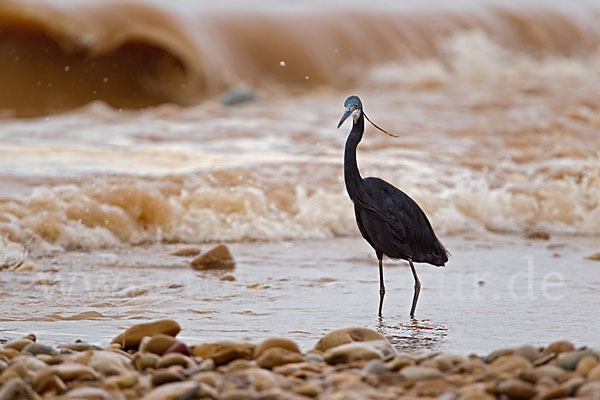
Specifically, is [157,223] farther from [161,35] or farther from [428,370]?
[161,35]

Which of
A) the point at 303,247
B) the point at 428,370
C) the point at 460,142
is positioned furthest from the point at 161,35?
the point at 428,370

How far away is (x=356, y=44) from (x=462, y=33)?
2405 mm

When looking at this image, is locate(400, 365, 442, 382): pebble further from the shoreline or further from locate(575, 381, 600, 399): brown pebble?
locate(575, 381, 600, 399): brown pebble

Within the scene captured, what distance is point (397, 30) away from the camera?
1962cm

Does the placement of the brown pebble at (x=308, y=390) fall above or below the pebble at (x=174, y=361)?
below

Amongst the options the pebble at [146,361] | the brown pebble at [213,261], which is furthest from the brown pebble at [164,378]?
the brown pebble at [213,261]

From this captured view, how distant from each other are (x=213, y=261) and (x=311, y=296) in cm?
116

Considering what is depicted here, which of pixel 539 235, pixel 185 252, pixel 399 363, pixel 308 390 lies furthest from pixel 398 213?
pixel 539 235

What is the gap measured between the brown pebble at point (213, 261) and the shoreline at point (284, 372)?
95.3 inches

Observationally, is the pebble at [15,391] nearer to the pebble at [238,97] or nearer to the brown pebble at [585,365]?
the brown pebble at [585,365]

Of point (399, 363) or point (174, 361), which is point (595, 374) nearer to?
point (399, 363)

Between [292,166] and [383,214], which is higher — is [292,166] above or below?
above

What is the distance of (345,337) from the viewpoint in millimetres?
3613

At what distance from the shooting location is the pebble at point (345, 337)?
3594 millimetres
